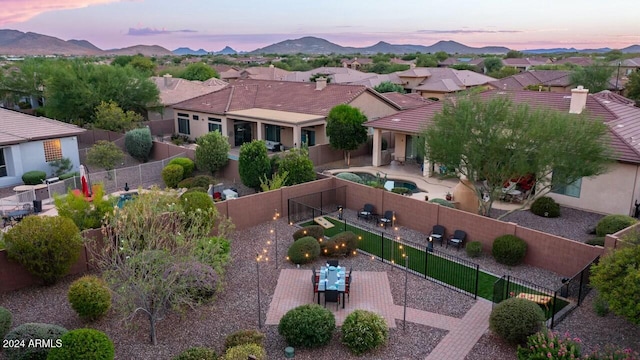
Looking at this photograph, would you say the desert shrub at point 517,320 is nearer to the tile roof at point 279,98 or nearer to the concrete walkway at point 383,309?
the concrete walkway at point 383,309

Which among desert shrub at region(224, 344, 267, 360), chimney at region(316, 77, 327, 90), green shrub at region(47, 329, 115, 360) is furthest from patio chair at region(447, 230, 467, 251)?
chimney at region(316, 77, 327, 90)

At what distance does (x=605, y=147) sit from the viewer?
1841 centimetres

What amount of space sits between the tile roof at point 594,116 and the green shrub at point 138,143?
14.9m

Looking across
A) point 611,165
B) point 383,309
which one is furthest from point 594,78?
point 383,309

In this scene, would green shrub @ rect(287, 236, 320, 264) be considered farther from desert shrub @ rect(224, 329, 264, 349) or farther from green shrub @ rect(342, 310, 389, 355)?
desert shrub @ rect(224, 329, 264, 349)

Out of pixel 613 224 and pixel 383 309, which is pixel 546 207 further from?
pixel 383 309

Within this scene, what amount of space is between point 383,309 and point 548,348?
464cm

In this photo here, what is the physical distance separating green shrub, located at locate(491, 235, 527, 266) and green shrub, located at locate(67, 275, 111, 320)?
1232cm

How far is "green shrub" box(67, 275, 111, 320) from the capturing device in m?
12.4

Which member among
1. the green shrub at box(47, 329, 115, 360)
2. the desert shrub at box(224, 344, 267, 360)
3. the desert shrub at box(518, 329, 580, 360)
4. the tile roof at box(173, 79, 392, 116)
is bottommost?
the desert shrub at box(224, 344, 267, 360)

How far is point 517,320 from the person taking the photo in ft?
38.1

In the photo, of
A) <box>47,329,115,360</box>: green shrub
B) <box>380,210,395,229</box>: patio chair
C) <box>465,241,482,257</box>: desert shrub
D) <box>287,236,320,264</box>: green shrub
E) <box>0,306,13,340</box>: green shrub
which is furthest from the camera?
<box>380,210,395,229</box>: patio chair

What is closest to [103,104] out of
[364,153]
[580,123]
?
[364,153]

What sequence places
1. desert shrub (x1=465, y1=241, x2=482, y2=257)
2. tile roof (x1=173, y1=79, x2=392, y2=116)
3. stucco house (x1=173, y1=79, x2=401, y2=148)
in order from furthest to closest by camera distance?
tile roof (x1=173, y1=79, x2=392, y2=116) < stucco house (x1=173, y1=79, x2=401, y2=148) < desert shrub (x1=465, y1=241, x2=482, y2=257)
